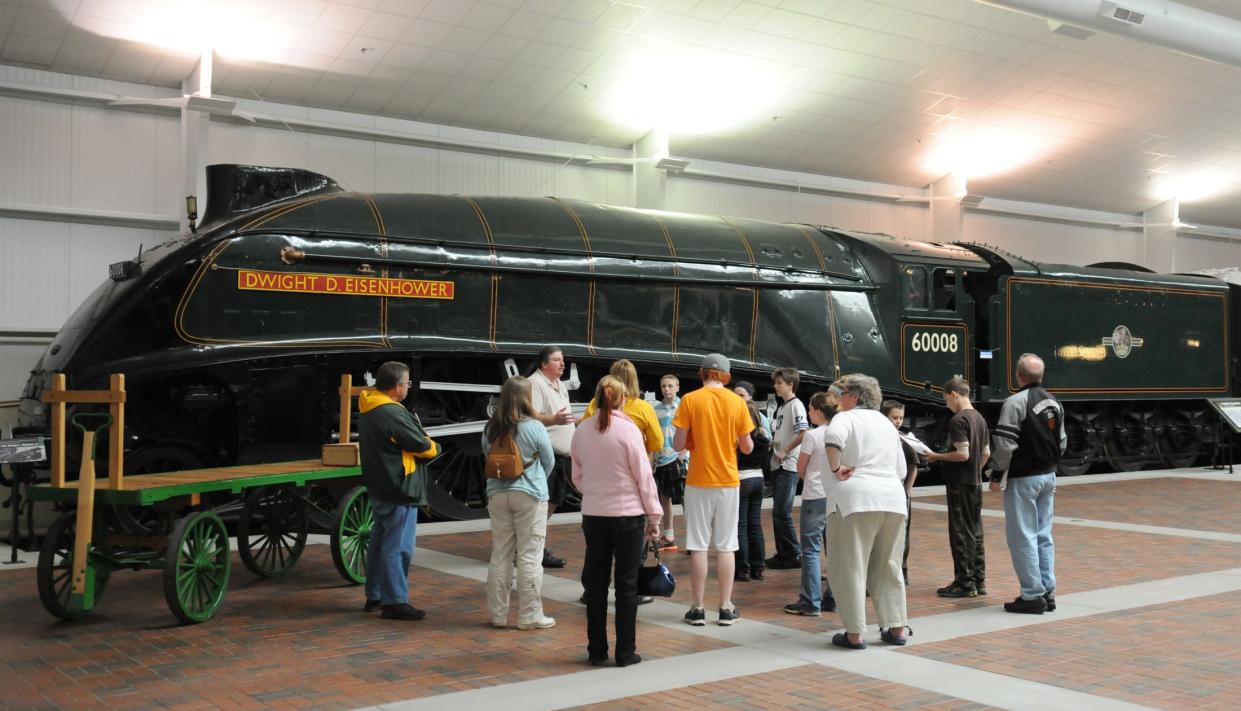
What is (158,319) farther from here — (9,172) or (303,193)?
(9,172)

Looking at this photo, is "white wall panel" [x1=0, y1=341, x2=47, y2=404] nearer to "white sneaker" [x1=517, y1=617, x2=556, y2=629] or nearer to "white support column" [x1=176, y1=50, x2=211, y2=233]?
"white support column" [x1=176, y1=50, x2=211, y2=233]

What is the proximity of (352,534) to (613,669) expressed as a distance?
3.14m

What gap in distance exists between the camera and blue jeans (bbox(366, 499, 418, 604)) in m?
6.89

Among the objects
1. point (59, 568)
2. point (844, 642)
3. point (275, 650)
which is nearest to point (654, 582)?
point (844, 642)

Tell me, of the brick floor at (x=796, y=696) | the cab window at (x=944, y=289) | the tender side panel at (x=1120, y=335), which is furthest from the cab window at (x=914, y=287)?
the brick floor at (x=796, y=696)

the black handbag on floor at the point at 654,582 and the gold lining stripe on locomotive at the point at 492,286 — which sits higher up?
the gold lining stripe on locomotive at the point at 492,286

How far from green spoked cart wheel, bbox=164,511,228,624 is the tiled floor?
0.46ft

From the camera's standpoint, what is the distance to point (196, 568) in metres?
6.73

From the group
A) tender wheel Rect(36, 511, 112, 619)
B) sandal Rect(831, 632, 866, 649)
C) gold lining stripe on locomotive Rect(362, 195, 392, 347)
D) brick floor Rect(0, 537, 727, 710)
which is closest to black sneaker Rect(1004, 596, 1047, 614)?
sandal Rect(831, 632, 866, 649)

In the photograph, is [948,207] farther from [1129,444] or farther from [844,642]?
[844,642]

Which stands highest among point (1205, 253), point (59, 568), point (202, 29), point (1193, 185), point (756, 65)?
point (756, 65)

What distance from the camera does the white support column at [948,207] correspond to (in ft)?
86.1

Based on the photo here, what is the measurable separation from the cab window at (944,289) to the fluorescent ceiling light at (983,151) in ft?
33.2

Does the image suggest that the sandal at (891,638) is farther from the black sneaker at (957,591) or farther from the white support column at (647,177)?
the white support column at (647,177)
